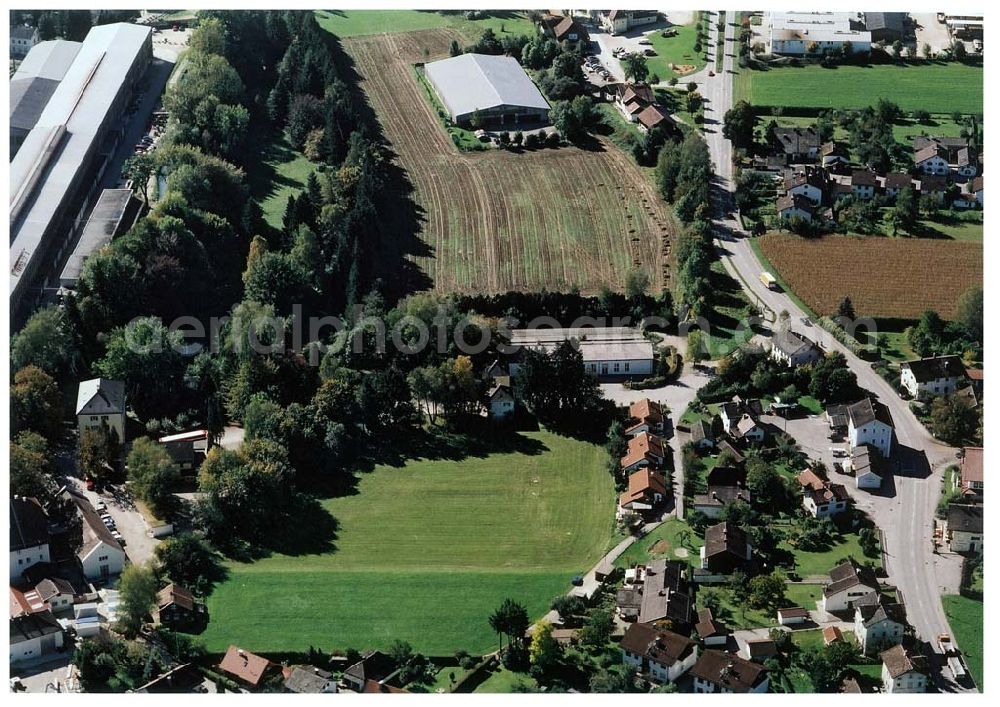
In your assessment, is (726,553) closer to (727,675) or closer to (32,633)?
(727,675)

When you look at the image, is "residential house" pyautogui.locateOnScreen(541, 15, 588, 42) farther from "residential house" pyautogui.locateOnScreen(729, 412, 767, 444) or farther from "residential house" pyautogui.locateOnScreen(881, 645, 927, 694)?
"residential house" pyautogui.locateOnScreen(881, 645, 927, 694)

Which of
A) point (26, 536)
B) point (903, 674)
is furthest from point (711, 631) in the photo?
point (26, 536)

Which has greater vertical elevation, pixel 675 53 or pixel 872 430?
pixel 675 53

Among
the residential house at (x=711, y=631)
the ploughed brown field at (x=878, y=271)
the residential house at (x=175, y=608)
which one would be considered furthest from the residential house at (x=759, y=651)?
the ploughed brown field at (x=878, y=271)

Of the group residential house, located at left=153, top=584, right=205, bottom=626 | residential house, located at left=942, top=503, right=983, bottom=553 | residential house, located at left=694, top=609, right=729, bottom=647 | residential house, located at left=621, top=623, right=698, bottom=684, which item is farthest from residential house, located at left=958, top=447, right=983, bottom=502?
residential house, located at left=153, top=584, right=205, bottom=626

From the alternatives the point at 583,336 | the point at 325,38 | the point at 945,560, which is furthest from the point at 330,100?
the point at 945,560

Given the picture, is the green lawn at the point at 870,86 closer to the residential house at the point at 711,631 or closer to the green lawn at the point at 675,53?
the green lawn at the point at 675,53

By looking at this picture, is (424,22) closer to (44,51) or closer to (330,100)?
(330,100)
